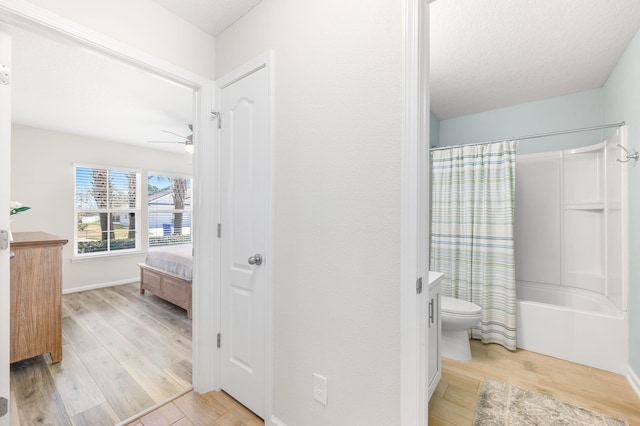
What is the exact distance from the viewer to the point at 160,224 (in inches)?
213

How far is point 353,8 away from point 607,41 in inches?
88.0

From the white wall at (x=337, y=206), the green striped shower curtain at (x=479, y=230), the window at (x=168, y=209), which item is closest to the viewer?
the white wall at (x=337, y=206)

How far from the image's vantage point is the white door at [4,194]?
4.36 ft

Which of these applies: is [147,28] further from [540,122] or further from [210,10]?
[540,122]

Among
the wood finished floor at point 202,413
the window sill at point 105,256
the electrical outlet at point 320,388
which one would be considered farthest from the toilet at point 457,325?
the window sill at point 105,256

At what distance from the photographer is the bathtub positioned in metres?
2.19

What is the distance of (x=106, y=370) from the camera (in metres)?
2.21

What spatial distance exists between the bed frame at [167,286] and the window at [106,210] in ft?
3.98

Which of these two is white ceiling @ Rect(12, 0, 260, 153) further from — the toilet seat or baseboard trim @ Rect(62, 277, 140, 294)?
the toilet seat

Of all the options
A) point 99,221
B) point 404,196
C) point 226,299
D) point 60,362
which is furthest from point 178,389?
point 99,221

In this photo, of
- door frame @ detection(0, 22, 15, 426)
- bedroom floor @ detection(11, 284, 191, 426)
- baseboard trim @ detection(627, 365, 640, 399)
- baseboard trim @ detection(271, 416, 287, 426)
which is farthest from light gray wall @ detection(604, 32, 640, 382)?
door frame @ detection(0, 22, 15, 426)

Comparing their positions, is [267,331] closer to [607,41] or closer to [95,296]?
[607,41]

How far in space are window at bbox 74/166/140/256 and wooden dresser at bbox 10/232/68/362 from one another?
8.86ft

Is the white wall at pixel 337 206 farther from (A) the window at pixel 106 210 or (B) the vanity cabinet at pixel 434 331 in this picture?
(A) the window at pixel 106 210
